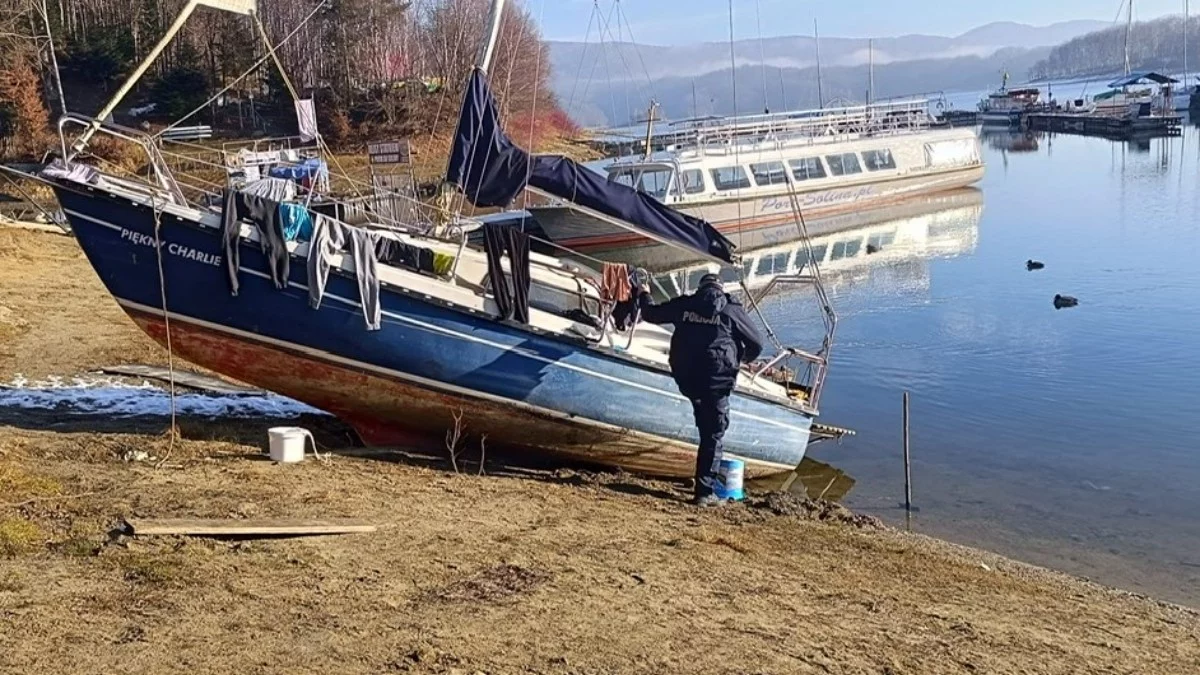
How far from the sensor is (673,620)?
657cm

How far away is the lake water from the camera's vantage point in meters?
11.4

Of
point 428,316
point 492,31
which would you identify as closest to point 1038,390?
point 492,31

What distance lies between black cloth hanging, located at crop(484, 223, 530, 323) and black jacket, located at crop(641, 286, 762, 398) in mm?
1318

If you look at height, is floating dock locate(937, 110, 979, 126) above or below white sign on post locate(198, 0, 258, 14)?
below

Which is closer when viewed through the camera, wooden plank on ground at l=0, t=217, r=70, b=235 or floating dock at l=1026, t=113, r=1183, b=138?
wooden plank on ground at l=0, t=217, r=70, b=235

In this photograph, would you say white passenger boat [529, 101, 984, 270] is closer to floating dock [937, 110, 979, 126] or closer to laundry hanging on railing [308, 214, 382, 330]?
laundry hanging on railing [308, 214, 382, 330]

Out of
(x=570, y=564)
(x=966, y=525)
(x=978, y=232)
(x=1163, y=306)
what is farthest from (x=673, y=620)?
(x=978, y=232)

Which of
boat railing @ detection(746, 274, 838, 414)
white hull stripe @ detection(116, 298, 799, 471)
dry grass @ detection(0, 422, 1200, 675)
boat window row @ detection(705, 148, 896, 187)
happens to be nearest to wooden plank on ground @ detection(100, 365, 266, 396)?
white hull stripe @ detection(116, 298, 799, 471)

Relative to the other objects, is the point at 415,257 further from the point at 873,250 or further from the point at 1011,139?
the point at 1011,139

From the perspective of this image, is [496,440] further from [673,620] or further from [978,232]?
[978,232]

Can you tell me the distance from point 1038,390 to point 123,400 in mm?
12865

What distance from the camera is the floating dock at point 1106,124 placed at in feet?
230

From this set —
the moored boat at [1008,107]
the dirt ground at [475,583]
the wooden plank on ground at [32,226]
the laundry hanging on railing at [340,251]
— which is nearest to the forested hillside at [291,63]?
the wooden plank on ground at [32,226]

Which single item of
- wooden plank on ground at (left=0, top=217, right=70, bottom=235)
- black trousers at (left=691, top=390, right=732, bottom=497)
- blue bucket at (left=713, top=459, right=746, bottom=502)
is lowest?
blue bucket at (left=713, top=459, right=746, bottom=502)
